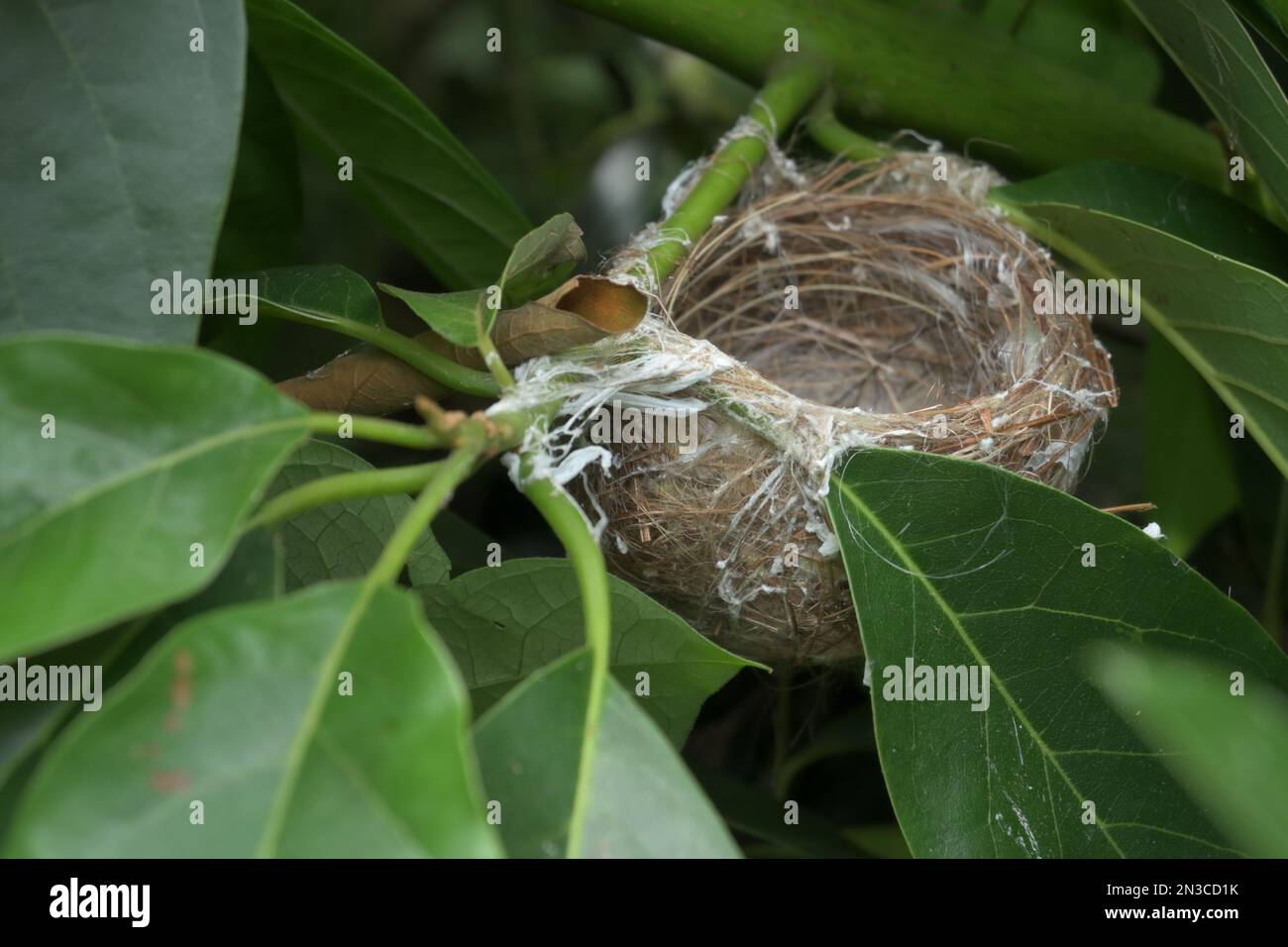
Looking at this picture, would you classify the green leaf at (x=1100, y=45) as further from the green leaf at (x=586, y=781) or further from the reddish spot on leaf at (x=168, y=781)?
the reddish spot on leaf at (x=168, y=781)

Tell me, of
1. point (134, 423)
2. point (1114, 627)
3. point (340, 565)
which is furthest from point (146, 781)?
point (1114, 627)

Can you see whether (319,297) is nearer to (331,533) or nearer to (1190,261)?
(331,533)

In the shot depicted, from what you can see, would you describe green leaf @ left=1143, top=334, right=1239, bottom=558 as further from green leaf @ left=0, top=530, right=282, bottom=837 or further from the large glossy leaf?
green leaf @ left=0, top=530, right=282, bottom=837

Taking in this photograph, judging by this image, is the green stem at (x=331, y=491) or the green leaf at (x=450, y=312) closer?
the green stem at (x=331, y=491)

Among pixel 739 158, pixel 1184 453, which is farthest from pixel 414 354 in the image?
pixel 1184 453

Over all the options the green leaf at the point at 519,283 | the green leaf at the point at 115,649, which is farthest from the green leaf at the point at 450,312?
the green leaf at the point at 115,649
